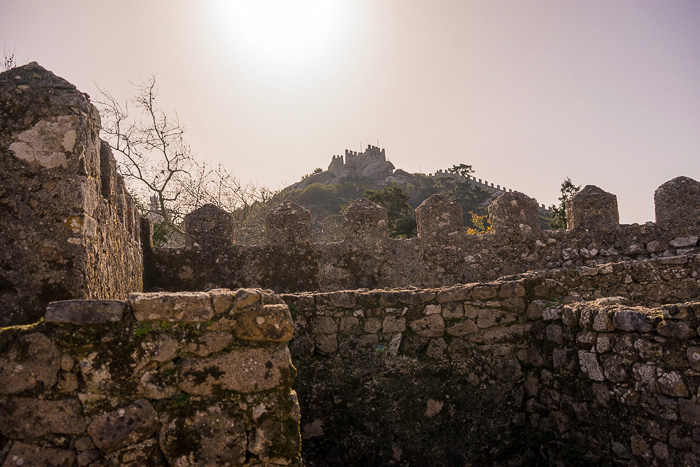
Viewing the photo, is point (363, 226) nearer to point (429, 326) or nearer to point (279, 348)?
point (429, 326)

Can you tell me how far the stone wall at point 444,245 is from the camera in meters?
8.04

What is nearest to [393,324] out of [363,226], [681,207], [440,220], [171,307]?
[171,307]

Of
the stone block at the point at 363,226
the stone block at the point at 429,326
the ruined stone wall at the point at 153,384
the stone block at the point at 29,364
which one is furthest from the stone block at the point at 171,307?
the stone block at the point at 363,226

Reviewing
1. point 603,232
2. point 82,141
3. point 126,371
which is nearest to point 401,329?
point 126,371

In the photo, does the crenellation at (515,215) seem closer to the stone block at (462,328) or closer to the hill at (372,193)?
the stone block at (462,328)

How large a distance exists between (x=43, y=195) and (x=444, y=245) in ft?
20.8

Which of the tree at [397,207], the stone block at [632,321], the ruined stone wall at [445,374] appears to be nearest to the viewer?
the stone block at [632,321]

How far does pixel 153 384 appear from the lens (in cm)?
273

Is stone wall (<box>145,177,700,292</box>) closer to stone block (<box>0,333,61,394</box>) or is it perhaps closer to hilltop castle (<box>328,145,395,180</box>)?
stone block (<box>0,333,61,394</box>)

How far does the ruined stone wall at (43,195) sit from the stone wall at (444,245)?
4669 millimetres

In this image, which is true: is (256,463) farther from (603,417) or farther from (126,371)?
(603,417)

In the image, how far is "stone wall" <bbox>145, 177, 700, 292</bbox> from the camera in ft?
26.4

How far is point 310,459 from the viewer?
4605 millimetres

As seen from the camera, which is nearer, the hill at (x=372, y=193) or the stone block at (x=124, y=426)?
the stone block at (x=124, y=426)
